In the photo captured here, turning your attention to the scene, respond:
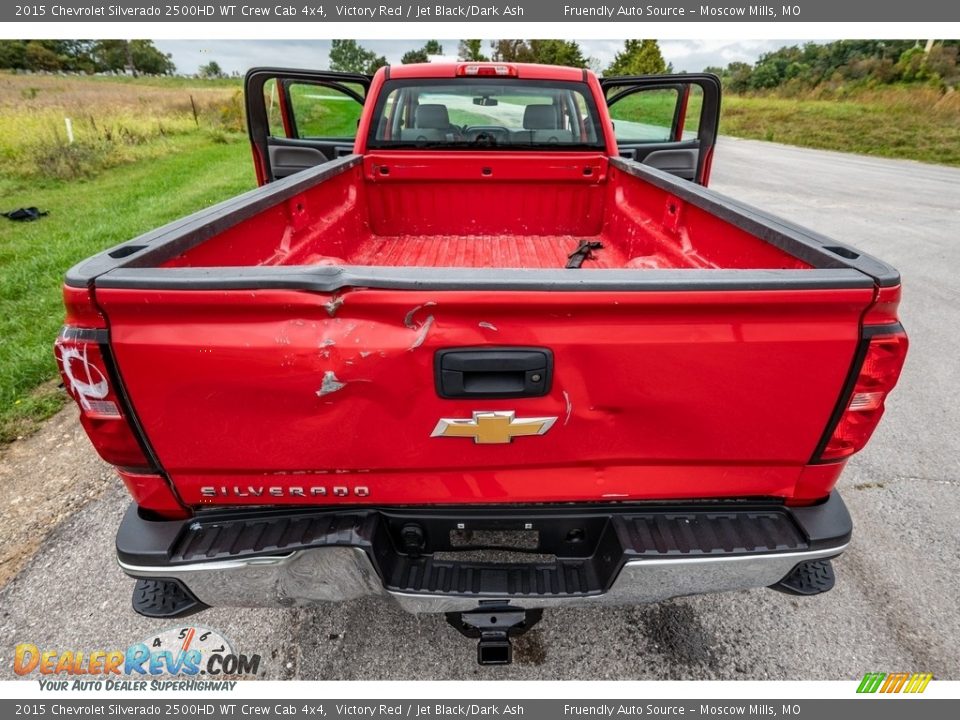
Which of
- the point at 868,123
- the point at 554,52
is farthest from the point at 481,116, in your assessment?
the point at 554,52

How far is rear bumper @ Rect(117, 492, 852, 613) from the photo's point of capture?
1622mm

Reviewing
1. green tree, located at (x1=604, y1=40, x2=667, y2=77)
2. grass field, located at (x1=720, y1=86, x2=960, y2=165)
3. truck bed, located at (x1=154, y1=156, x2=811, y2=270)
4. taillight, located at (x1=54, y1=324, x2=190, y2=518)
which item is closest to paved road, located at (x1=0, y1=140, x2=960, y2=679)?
taillight, located at (x1=54, y1=324, x2=190, y2=518)

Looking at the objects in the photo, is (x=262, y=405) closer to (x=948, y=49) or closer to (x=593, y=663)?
(x=593, y=663)

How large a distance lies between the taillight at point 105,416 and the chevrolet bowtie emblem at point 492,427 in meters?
0.85

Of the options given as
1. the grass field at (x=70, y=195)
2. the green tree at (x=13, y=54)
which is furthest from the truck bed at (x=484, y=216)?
the green tree at (x=13, y=54)

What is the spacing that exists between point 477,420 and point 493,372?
150 mm

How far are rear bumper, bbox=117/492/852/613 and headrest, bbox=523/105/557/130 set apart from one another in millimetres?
3501

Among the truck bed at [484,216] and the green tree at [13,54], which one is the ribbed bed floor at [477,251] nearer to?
the truck bed at [484,216]

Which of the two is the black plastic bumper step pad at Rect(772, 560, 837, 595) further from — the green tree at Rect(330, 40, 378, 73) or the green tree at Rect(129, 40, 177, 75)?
the green tree at Rect(129, 40, 177, 75)

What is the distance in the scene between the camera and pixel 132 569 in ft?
5.44

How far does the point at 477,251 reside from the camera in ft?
13.2

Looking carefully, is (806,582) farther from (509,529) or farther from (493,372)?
(493,372)

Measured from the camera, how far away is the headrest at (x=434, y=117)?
4348 millimetres

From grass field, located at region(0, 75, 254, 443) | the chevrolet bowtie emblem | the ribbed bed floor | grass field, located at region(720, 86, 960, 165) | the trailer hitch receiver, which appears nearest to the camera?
the chevrolet bowtie emblem
